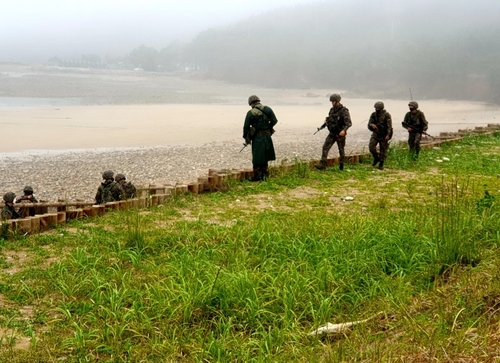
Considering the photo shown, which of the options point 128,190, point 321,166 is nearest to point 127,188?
point 128,190

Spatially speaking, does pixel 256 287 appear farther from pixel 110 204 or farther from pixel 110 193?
pixel 110 193

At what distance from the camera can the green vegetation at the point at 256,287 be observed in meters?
3.84

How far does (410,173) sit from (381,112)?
1.58 m

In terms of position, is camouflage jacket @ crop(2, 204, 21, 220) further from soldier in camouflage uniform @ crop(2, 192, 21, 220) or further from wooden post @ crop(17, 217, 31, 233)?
wooden post @ crop(17, 217, 31, 233)

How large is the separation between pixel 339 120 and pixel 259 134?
2.18 m

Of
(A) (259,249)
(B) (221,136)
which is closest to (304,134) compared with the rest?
(B) (221,136)

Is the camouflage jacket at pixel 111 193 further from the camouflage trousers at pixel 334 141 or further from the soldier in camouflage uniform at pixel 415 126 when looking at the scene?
the soldier in camouflage uniform at pixel 415 126

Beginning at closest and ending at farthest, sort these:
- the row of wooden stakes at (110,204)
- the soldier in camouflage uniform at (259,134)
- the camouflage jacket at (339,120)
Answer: the row of wooden stakes at (110,204)
the soldier in camouflage uniform at (259,134)
the camouflage jacket at (339,120)

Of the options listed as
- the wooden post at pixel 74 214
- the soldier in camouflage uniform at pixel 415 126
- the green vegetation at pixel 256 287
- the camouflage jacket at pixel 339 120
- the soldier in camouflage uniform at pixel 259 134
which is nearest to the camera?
the green vegetation at pixel 256 287

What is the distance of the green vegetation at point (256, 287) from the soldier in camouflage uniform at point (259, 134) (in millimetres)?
2729

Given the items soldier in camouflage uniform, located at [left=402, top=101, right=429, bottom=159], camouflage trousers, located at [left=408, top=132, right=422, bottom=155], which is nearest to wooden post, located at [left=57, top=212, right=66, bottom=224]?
soldier in camouflage uniform, located at [left=402, top=101, right=429, bottom=159]

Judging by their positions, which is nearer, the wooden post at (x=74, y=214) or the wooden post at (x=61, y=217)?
the wooden post at (x=61, y=217)

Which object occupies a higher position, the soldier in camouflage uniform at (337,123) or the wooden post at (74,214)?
the soldier in camouflage uniform at (337,123)

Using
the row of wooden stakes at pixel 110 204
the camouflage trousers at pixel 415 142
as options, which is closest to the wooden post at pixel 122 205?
the row of wooden stakes at pixel 110 204
